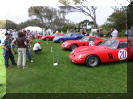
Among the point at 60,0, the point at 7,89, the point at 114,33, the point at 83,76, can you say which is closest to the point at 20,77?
the point at 7,89

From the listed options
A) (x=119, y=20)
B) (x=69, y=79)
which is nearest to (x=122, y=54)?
(x=69, y=79)

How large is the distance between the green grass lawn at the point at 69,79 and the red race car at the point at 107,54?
0.28 meters

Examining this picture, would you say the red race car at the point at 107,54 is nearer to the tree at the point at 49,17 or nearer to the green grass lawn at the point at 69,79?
the green grass lawn at the point at 69,79

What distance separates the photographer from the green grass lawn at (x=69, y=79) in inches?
154

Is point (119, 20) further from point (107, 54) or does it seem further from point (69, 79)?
point (69, 79)

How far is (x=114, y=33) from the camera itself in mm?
11758

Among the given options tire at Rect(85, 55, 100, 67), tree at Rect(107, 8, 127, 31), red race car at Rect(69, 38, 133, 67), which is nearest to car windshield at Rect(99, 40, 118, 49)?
red race car at Rect(69, 38, 133, 67)

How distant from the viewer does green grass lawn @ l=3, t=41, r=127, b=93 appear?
12.8 ft

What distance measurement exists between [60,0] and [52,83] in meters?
22.0

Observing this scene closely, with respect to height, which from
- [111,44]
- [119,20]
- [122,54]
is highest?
[119,20]

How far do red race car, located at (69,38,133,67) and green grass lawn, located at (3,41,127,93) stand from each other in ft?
0.91

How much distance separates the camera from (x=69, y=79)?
15.2ft

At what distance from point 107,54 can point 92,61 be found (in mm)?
698

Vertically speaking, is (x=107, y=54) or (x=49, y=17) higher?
(x=49, y=17)
